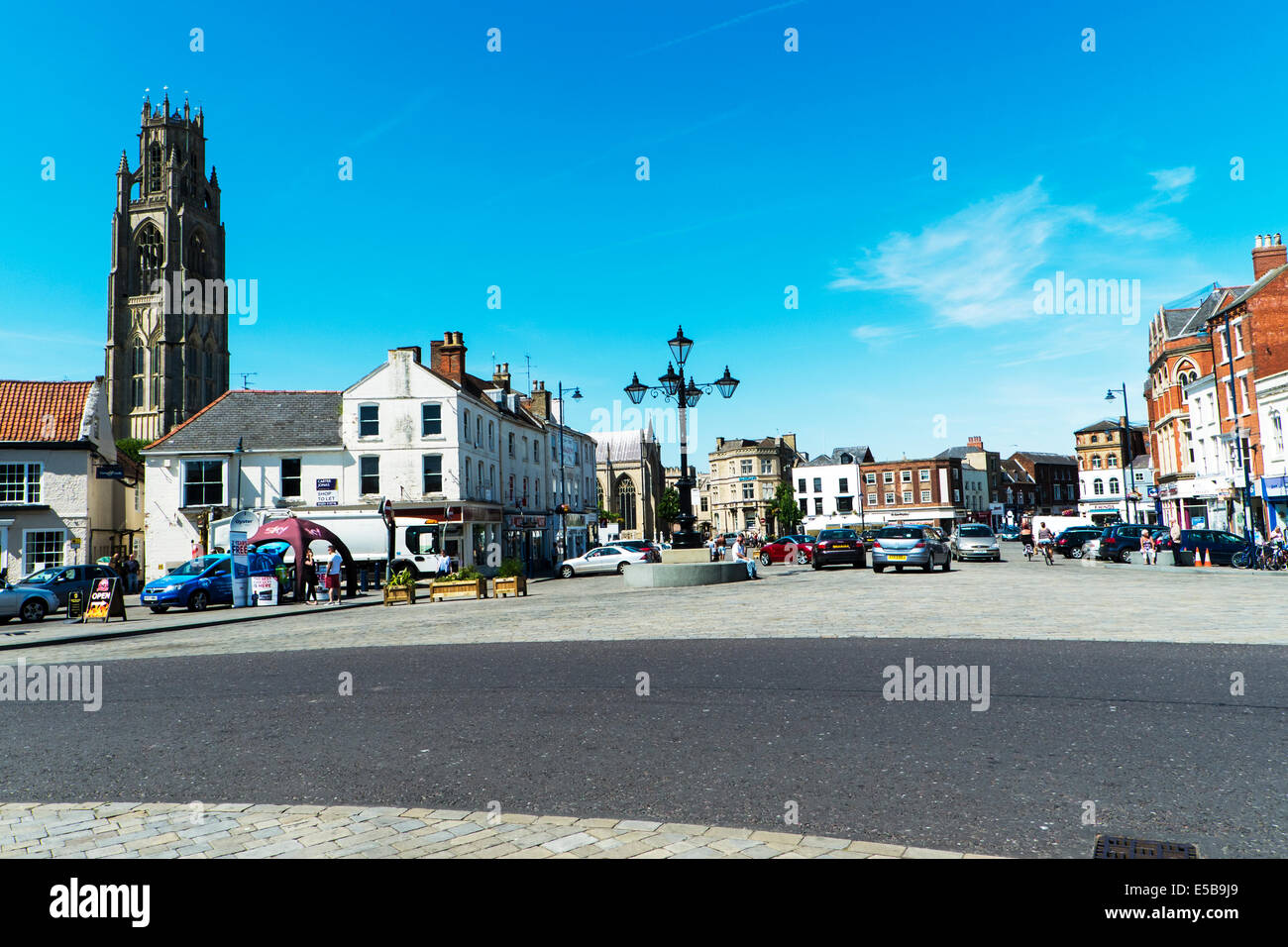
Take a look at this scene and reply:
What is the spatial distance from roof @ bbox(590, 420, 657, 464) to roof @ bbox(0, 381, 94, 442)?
7418 centimetres

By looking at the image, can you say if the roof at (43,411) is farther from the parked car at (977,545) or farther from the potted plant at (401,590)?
the parked car at (977,545)

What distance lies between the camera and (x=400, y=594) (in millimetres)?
25266

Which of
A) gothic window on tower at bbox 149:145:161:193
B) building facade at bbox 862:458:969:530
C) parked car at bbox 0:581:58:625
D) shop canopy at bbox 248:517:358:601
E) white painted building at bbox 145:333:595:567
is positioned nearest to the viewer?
parked car at bbox 0:581:58:625

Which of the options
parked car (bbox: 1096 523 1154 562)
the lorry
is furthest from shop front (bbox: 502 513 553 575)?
parked car (bbox: 1096 523 1154 562)

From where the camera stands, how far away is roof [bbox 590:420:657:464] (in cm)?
11100

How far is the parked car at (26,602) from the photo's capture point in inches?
932

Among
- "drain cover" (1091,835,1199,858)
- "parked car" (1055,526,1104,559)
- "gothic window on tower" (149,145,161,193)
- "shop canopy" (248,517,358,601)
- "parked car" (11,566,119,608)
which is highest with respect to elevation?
"gothic window on tower" (149,145,161,193)

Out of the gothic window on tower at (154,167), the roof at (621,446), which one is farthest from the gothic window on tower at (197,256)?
the roof at (621,446)

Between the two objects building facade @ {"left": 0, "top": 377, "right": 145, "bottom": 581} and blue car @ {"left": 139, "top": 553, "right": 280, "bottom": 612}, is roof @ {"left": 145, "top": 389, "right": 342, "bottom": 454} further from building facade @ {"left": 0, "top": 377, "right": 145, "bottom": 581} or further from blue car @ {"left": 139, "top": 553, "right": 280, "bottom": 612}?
blue car @ {"left": 139, "top": 553, "right": 280, "bottom": 612}

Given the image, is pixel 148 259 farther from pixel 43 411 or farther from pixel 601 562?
pixel 601 562

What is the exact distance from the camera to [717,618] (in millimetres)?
15930

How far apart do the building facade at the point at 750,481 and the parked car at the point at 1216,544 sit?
75.1 metres
